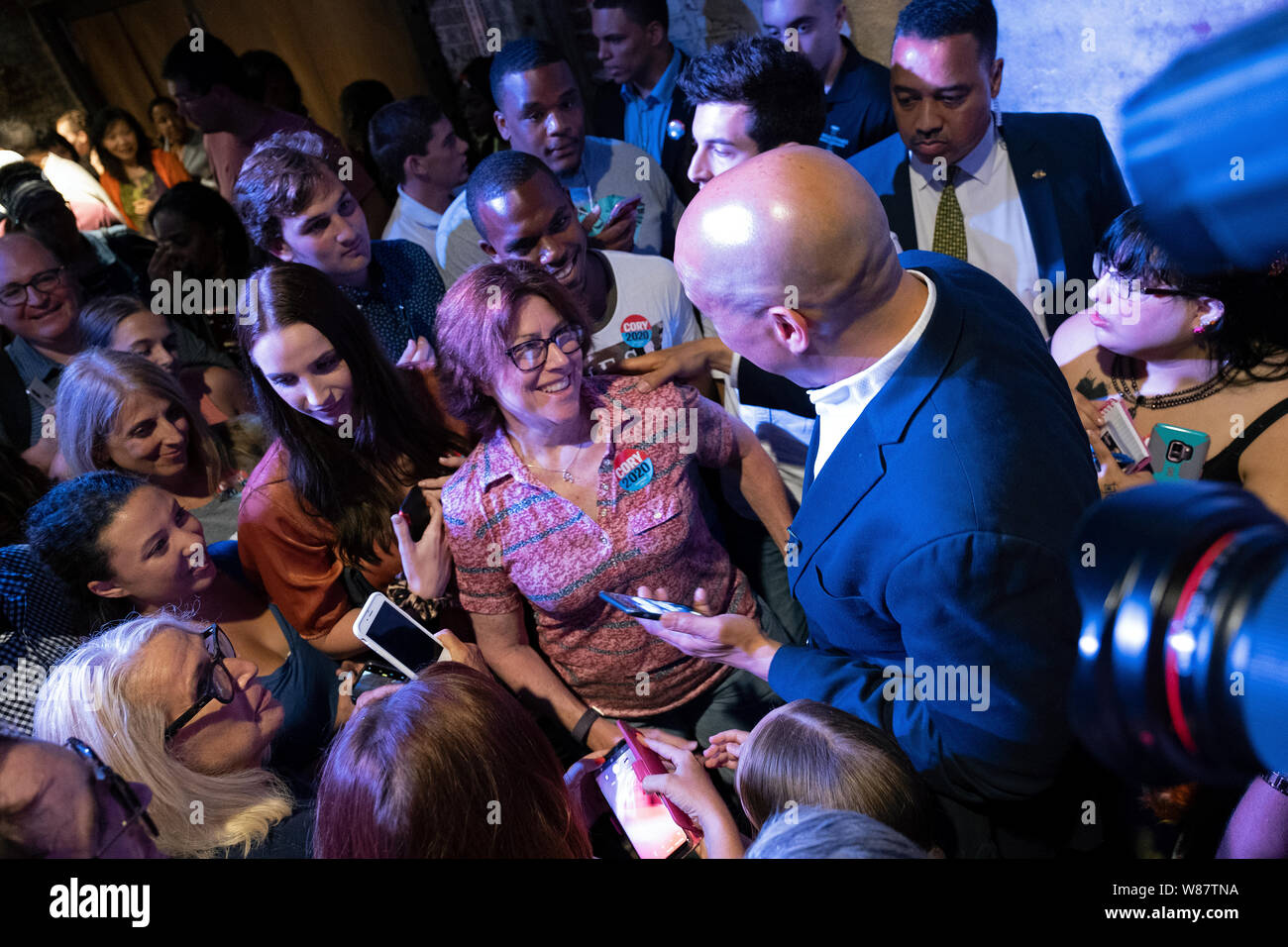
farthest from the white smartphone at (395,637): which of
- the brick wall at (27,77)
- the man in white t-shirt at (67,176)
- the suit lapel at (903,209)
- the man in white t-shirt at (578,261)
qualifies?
the brick wall at (27,77)

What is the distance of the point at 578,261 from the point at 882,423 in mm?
Answer: 1333

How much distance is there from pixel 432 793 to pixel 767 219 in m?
0.98

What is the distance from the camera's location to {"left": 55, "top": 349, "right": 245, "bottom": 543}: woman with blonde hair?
2.17 m

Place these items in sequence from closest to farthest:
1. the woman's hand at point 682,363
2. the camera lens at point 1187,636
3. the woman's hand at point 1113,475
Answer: the camera lens at point 1187,636 → the woman's hand at point 1113,475 → the woman's hand at point 682,363

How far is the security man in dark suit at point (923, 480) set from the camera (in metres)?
1.07

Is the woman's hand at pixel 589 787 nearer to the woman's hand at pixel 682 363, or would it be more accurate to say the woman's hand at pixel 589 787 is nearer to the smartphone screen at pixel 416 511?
the smartphone screen at pixel 416 511

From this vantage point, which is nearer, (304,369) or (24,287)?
(304,369)

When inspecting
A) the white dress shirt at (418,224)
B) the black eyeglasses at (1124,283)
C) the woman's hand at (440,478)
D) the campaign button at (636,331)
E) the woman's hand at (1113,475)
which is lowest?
the woman's hand at (1113,475)

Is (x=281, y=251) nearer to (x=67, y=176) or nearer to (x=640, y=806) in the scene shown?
(x=640, y=806)

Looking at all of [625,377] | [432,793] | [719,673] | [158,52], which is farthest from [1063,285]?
[158,52]

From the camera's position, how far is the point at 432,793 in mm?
1139


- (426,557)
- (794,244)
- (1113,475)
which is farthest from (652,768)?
(1113,475)

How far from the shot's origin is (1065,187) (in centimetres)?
224

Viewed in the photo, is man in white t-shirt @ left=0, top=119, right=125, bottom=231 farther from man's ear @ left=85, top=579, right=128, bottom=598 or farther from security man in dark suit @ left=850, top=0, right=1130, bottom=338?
security man in dark suit @ left=850, top=0, right=1130, bottom=338
